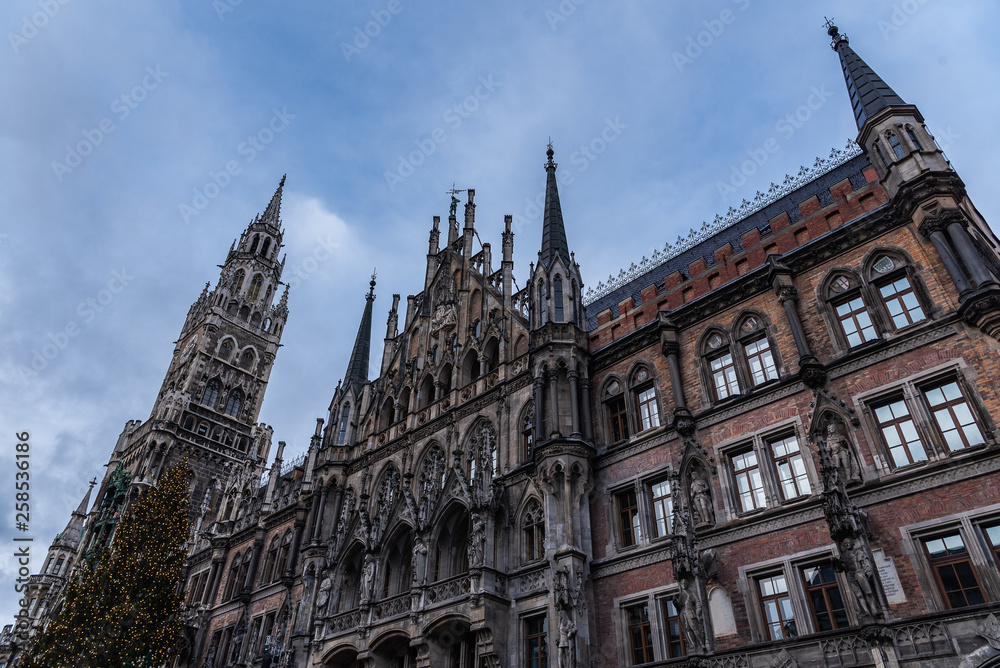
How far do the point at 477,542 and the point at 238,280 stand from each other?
182 feet

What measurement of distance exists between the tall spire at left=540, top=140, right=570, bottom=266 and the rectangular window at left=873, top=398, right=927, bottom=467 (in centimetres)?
1211

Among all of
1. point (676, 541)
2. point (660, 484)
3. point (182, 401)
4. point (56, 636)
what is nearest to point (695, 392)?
point (660, 484)

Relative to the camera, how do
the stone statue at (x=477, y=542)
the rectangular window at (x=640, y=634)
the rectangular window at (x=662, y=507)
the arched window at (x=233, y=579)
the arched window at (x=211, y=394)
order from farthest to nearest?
the arched window at (x=211, y=394) < the arched window at (x=233, y=579) < the stone statue at (x=477, y=542) < the rectangular window at (x=662, y=507) < the rectangular window at (x=640, y=634)

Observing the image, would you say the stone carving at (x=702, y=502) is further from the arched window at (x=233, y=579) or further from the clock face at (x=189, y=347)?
the clock face at (x=189, y=347)

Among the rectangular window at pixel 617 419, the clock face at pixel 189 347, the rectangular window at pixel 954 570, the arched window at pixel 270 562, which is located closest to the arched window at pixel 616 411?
the rectangular window at pixel 617 419

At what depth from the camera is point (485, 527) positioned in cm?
2052

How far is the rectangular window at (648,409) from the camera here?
19969 mm

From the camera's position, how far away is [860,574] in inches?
524

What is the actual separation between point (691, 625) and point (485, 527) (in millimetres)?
7046

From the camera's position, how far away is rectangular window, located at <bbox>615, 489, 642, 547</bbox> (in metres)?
18.7

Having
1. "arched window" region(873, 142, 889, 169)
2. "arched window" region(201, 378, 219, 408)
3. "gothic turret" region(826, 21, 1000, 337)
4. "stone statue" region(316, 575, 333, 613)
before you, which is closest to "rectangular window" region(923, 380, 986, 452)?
"gothic turret" region(826, 21, 1000, 337)

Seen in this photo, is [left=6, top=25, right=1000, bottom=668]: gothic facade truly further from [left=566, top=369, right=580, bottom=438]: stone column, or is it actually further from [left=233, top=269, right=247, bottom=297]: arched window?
[left=233, top=269, right=247, bottom=297]: arched window

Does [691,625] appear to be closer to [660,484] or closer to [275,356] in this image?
[660,484]

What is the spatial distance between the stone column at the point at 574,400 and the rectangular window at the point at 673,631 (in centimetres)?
538
